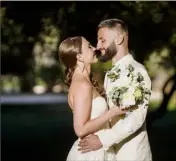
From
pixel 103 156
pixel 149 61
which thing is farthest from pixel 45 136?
pixel 103 156

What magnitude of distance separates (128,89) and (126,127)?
147mm

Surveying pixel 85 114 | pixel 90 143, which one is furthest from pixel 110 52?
pixel 90 143

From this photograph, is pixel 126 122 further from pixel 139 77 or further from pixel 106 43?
pixel 106 43

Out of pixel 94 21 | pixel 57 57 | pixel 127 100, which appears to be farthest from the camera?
pixel 57 57

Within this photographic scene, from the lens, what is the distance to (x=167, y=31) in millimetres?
3789

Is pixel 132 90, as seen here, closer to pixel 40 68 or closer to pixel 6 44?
pixel 6 44

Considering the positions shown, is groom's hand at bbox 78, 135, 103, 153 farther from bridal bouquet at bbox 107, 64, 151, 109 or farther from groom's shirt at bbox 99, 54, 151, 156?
bridal bouquet at bbox 107, 64, 151, 109

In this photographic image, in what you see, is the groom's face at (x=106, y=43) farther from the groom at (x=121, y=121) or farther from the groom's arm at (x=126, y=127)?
the groom's arm at (x=126, y=127)

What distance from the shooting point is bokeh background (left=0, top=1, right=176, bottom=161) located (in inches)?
143

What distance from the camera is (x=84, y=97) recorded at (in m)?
1.90

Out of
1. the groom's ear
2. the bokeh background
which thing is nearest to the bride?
the groom's ear

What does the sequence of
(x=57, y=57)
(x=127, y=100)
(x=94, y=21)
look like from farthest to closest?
(x=57, y=57)
(x=94, y=21)
(x=127, y=100)

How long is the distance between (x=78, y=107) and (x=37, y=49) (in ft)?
8.33

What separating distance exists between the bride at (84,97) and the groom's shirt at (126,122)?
0.04 metres
